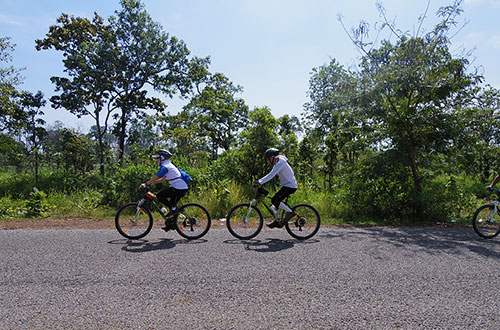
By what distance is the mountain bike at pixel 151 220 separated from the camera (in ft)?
20.8

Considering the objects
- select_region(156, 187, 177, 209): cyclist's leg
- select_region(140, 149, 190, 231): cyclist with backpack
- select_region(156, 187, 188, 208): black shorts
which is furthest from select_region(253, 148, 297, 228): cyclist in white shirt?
select_region(156, 187, 177, 209): cyclist's leg

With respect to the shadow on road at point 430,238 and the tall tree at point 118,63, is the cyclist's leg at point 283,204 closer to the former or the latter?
the shadow on road at point 430,238

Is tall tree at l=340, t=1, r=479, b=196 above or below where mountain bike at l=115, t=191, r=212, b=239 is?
above

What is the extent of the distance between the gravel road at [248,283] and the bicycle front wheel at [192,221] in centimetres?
27

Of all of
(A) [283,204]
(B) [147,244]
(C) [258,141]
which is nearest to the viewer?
(B) [147,244]

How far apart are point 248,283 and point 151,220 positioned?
10.5ft

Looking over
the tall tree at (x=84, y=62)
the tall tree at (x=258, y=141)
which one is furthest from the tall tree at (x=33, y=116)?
the tall tree at (x=258, y=141)

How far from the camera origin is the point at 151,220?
21.1 feet

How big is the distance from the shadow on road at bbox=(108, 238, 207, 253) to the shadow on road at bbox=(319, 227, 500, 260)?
300 cm

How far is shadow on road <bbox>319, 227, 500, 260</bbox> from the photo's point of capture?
18.4 feet

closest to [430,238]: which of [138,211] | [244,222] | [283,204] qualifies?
[283,204]

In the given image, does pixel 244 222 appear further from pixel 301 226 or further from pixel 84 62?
pixel 84 62

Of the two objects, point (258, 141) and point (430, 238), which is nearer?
point (430, 238)

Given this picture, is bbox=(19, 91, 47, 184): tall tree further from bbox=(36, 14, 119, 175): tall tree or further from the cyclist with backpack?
the cyclist with backpack
